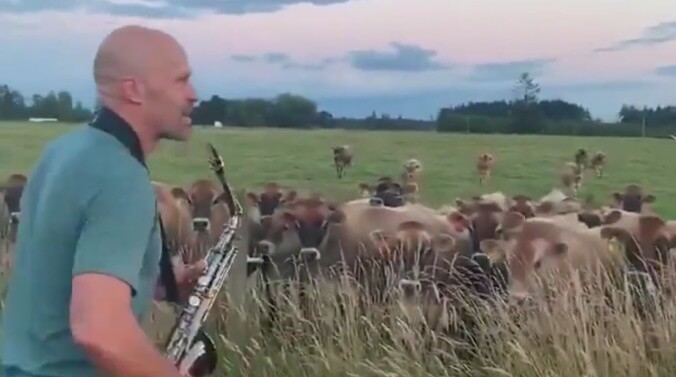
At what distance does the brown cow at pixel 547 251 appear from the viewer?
5984 mm

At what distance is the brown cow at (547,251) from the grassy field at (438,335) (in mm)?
164

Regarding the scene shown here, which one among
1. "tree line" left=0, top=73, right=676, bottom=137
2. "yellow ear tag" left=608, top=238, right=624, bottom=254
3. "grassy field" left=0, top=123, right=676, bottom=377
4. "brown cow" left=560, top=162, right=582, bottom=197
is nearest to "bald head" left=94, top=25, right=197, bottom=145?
"tree line" left=0, top=73, right=676, bottom=137

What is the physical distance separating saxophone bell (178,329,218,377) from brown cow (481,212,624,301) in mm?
3098

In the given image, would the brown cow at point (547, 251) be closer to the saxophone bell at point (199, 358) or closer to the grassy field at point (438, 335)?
the grassy field at point (438, 335)

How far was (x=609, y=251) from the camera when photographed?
599cm

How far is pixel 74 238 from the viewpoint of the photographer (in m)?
2.28

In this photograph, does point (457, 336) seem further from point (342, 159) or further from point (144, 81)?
point (144, 81)

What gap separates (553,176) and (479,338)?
95cm

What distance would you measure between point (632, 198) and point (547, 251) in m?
0.52

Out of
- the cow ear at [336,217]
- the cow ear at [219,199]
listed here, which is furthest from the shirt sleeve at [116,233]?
the cow ear at [219,199]

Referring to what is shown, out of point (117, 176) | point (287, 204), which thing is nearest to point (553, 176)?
point (287, 204)

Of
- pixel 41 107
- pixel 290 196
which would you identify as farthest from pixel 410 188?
pixel 41 107

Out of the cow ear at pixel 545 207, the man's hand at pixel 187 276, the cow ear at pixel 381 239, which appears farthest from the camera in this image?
the cow ear at pixel 381 239

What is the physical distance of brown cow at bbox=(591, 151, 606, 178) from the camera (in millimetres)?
6148
